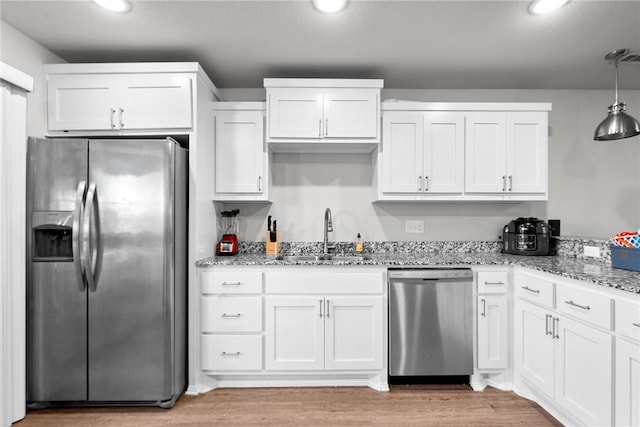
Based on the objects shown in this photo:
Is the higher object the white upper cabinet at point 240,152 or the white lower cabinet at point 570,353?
the white upper cabinet at point 240,152

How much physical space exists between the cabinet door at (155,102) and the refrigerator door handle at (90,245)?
1.96 feet

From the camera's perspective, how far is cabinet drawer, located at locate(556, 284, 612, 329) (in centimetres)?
160

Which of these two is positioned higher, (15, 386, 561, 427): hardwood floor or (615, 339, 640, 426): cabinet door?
(615, 339, 640, 426): cabinet door

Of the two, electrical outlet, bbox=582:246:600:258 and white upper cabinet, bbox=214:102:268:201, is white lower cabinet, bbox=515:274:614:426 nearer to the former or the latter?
electrical outlet, bbox=582:246:600:258

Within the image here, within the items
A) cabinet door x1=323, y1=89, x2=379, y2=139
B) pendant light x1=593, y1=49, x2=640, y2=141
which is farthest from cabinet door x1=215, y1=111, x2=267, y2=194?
pendant light x1=593, y1=49, x2=640, y2=141

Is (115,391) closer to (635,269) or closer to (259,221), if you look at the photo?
(259,221)

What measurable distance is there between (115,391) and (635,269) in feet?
10.7

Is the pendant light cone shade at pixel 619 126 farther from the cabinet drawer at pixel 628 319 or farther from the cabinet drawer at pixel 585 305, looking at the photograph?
the cabinet drawer at pixel 628 319

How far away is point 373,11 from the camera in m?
1.95

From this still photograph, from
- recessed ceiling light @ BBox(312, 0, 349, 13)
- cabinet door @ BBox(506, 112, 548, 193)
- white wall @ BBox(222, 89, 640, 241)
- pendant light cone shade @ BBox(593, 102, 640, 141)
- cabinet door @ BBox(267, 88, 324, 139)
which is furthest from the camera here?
white wall @ BBox(222, 89, 640, 241)

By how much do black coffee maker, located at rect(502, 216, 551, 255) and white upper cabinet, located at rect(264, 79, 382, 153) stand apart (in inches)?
55.4

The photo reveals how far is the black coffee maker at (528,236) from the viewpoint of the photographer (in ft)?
8.75

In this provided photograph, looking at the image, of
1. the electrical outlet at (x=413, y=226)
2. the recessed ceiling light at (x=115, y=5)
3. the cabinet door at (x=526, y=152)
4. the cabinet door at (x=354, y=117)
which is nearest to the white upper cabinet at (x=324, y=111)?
the cabinet door at (x=354, y=117)

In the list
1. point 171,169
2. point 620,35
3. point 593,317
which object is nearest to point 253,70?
point 171,169
